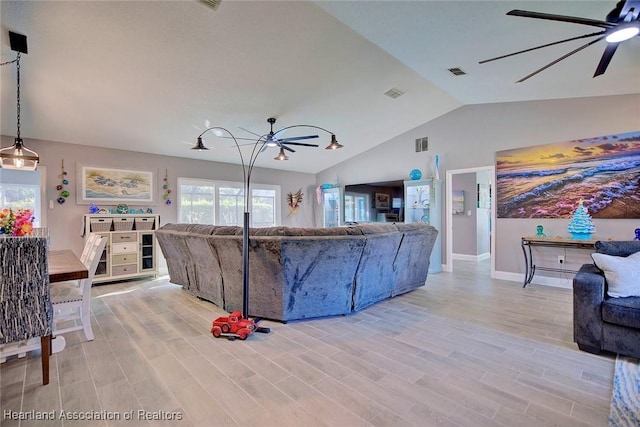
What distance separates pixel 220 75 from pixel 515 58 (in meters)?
3.68

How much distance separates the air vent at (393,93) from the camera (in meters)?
4.92

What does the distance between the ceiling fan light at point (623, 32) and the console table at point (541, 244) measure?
3036 millimetres

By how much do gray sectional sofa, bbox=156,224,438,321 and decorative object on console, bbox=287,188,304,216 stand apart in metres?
4.53

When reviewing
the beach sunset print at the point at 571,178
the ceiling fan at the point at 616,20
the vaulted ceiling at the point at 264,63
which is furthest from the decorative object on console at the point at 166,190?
the beach sunset print at the point at 571,178

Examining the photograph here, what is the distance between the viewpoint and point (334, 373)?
2.17 meters

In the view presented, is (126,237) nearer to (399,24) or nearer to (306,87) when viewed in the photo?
(306,87)

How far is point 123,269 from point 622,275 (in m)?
6.58

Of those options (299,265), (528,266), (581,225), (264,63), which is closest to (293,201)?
(264,63)

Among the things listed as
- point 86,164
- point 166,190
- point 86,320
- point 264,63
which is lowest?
point 86,320

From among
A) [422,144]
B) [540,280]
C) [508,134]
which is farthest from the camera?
[422,144]

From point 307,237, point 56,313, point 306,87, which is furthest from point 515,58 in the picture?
point 56,313

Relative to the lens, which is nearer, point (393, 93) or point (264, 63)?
point (264, 63)

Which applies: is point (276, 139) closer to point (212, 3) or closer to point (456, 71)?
point (212, 3)

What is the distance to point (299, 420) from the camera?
167 centimetres
